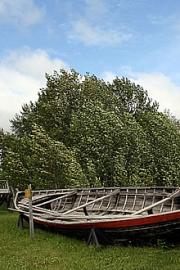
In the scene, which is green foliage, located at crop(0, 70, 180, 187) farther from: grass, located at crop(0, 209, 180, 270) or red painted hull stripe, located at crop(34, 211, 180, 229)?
red painted hull stripe, located at crop(34, 211, 180, 229)

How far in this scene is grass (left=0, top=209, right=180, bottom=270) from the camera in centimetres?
912

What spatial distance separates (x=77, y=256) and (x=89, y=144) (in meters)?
20.3

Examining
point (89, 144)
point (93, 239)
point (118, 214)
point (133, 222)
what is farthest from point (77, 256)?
point (89, 144)

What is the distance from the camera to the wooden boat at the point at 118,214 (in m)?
10.6

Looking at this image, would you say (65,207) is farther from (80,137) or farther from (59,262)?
(80,137)

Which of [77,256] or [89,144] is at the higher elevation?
[89,144]

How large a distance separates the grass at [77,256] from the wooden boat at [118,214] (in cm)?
45

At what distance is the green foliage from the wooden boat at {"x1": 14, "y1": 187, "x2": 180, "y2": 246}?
31.7 ft

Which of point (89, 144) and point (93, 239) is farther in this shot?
point (89, 144)

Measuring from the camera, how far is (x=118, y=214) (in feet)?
47.5

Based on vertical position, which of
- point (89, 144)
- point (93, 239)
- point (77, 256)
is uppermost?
point (89, 144)

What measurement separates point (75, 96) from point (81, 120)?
13.9 feet

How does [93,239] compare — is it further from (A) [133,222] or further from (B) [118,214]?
(B) [118,214]

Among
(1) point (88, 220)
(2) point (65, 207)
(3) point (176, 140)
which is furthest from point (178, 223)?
(3) point (176, 140)
